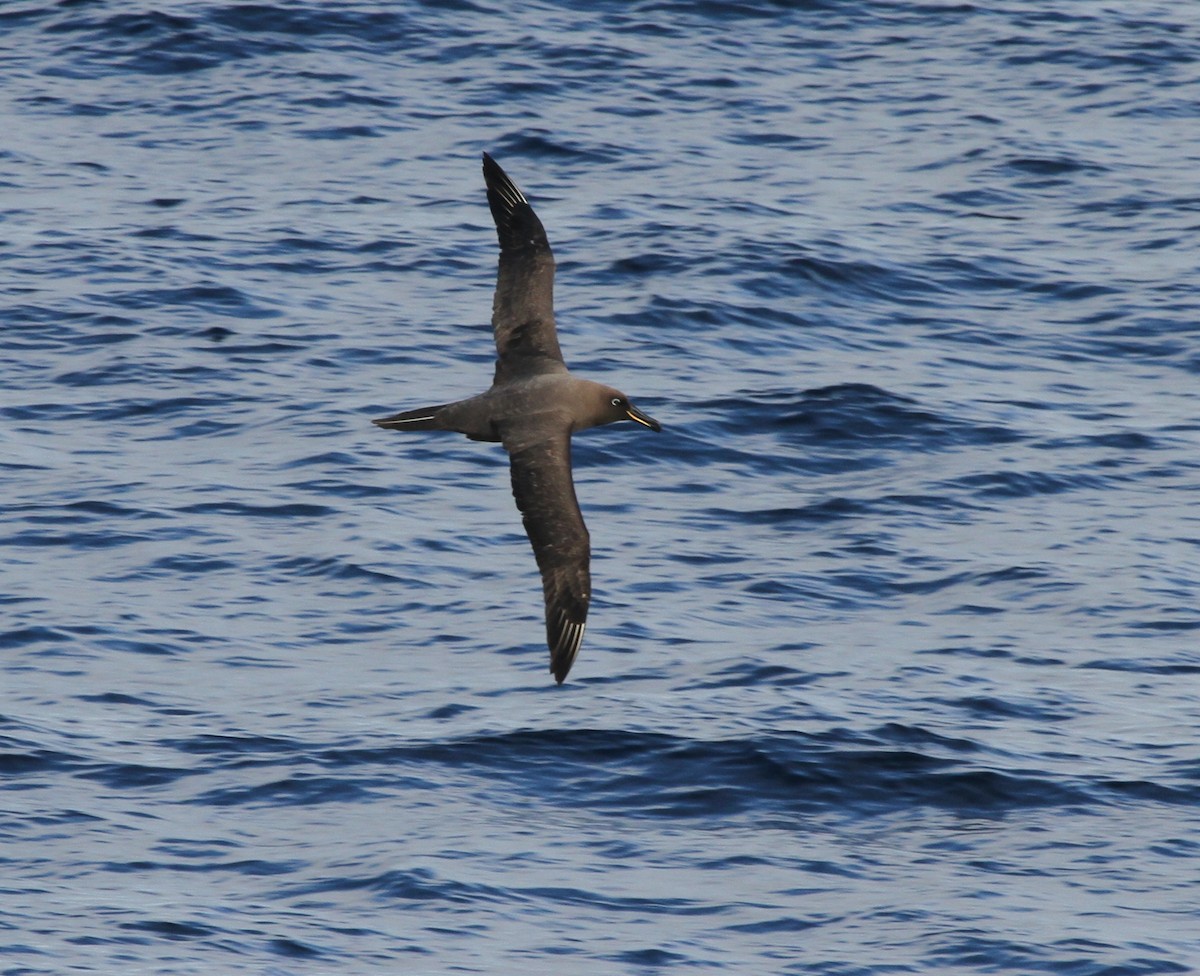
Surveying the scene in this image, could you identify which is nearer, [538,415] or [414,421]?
[414,421]

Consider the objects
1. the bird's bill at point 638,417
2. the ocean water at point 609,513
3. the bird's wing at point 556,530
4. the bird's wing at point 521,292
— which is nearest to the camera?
the bird's wing at point 556,530

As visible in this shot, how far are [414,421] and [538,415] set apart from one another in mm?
737

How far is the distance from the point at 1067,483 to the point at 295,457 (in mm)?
A: 6559

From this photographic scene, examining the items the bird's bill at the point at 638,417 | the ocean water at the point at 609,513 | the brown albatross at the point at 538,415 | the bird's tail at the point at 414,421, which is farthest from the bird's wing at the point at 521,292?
the ocean water at the point at 609,513

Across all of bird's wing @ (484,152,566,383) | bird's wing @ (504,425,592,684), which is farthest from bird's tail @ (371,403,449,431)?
bird's wing @ (484,152,566,383)

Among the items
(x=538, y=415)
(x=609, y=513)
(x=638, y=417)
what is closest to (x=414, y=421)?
(x=538, y=415)

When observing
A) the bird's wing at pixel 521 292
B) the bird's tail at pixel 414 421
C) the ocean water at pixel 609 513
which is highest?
the bird's wing at pixel 521 292

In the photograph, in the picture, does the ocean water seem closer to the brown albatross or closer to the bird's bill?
the brown albatross

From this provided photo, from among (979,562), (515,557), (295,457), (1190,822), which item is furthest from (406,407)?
(1190,822)

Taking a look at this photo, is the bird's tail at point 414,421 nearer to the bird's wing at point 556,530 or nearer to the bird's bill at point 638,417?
the bird's wing at point 556,530

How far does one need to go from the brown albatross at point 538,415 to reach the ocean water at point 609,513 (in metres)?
2.15

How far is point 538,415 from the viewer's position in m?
12.5

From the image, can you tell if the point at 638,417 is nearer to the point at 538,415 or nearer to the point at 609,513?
the point at 538,415

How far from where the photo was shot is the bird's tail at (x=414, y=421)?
480 inches
